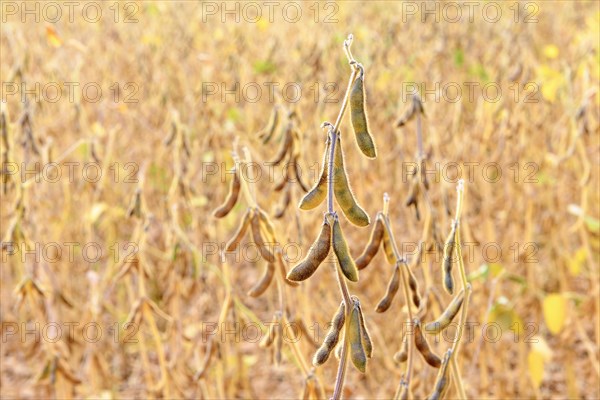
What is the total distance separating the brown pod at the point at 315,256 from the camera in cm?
83

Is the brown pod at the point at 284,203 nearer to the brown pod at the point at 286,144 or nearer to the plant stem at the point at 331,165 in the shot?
the brown pod at the point at 286,144

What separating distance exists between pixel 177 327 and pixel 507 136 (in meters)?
1.13

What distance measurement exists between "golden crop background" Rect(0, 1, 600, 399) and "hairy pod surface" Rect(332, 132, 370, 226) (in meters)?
0.81

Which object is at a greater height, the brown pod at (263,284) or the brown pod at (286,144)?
the brown pod at (286,144)

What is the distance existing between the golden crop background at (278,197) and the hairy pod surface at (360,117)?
81 centimetres

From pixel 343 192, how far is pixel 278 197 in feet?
5.48

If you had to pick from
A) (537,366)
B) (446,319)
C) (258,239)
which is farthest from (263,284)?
(537,366)

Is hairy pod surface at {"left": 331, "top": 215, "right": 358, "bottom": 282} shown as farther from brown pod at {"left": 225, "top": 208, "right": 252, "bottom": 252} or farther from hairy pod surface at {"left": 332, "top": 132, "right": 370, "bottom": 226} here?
brown pod at {"left": 225, "top": 208, "right": 252, "bottom": 252}

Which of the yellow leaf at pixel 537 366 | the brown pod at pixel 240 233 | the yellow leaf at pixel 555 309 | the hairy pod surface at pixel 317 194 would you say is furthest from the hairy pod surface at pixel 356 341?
the yellow leaf at pixel 555 309

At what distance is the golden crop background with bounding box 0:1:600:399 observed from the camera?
6.56 feet

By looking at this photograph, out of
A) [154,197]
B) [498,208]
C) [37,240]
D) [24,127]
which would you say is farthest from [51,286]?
[498,208]

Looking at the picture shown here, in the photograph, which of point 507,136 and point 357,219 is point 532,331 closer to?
point 507,136

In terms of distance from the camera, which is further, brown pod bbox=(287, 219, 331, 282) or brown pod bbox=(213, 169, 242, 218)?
brown pod bbox=(213, 169, 242, 218)

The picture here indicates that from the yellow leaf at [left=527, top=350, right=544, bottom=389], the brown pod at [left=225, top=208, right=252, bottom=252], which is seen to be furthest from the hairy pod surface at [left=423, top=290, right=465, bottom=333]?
the yellow leaf at [left=527, top=350, right=544, bottom=389]
